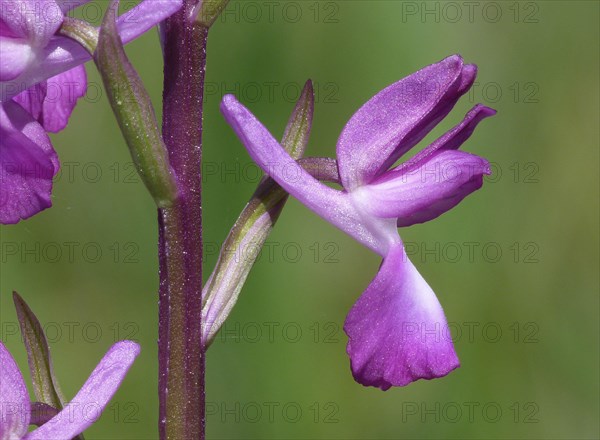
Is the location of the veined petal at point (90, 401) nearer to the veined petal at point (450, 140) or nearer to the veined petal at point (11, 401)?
the veined petal at point (11, 401)

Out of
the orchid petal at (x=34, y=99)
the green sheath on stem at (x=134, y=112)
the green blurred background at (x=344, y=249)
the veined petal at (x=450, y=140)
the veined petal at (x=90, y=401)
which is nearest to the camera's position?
the green sheath on stem at (x=134, y=112)

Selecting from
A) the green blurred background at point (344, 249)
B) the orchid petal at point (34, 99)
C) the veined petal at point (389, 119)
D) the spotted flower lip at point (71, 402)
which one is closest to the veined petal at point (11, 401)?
the spotted flower lip at point (71, 402)

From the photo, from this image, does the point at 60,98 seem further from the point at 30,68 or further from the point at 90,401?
the point at 90,401

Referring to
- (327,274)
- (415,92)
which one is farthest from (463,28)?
(415,92)

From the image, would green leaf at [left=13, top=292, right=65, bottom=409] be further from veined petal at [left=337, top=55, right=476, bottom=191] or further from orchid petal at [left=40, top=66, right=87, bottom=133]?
veined petal at [left=337, top=55, right=476, bottom=191]

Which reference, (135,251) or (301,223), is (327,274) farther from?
(135,251)

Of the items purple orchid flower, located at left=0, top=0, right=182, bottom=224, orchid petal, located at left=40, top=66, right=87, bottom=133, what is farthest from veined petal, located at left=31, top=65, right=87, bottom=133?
purple orchid flower, located at left=0, top=0, right=182, bottom=224
